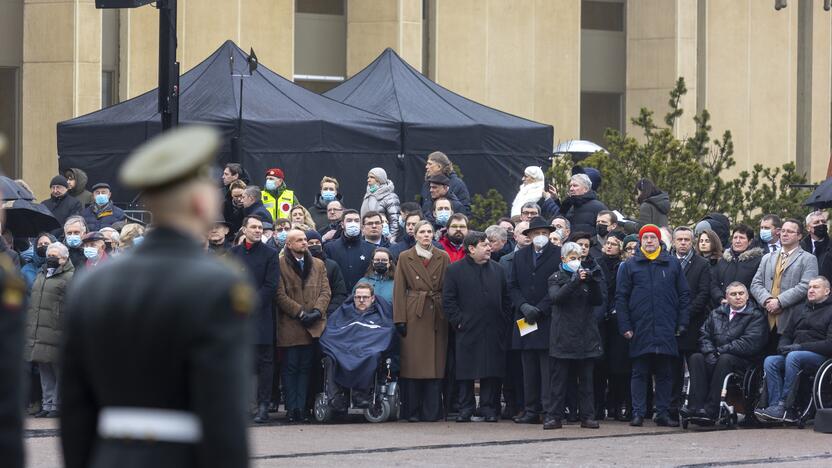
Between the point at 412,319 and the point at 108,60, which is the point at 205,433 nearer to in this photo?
the point at 412,319

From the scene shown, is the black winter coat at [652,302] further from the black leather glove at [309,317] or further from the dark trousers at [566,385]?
the black leather glove at [309,317]

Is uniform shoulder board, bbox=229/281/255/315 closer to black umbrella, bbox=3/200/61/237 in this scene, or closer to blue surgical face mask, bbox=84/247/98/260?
blue surgical face mask, bbox=84/247/98/260

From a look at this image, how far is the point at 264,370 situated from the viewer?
1536 cm

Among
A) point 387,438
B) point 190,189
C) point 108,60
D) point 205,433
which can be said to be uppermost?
point 108,60

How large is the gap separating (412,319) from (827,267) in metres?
3.88

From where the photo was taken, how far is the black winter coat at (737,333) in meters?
15.1

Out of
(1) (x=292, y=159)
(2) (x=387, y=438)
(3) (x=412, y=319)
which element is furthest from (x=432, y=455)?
(1) (x=292, y=159)

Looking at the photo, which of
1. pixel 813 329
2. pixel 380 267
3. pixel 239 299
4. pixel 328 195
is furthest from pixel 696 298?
pixel 239 299

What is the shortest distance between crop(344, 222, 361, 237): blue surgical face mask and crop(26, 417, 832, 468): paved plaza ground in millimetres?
1870

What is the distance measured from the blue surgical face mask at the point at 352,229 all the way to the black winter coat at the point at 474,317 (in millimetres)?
1158

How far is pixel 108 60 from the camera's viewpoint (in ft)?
96.4

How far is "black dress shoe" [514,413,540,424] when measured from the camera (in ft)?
50.8

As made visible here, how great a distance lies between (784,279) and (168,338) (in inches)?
477

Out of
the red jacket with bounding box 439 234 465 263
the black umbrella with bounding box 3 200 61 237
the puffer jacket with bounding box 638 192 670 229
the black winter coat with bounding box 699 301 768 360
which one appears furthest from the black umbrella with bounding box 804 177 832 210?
the black umbrella with bounding box 3 200 61 237
